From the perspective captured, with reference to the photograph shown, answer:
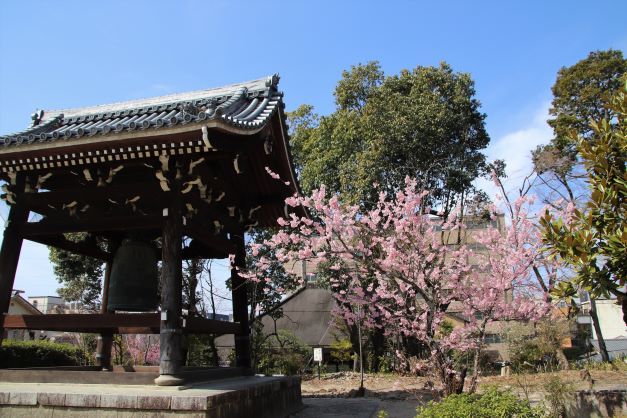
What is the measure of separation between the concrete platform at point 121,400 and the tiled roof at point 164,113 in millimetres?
3242

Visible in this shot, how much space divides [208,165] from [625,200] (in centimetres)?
547

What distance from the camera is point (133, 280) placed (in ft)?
23.1

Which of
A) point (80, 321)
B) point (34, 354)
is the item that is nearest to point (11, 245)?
point (80, 321)

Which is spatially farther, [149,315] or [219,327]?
[219,327]

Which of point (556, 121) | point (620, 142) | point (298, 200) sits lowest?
point (620, 142)

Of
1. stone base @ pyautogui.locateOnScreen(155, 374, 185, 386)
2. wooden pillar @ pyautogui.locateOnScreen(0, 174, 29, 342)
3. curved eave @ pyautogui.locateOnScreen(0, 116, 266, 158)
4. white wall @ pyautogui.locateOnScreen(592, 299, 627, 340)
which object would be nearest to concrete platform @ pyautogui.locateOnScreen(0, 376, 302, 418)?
stone base @ pyautogui.locateOnScreen(155, 374, 185, 386)

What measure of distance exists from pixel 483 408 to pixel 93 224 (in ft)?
18.8

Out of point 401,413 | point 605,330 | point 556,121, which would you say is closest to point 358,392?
point 401,413

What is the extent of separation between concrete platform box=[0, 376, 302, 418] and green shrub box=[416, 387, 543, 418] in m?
2.34

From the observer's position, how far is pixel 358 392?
12750 millimetres

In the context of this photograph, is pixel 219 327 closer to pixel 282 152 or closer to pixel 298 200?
pixel 298 200

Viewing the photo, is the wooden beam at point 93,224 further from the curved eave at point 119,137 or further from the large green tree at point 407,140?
the large green tree at point 407,140

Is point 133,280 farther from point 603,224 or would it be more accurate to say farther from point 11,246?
point 603,224

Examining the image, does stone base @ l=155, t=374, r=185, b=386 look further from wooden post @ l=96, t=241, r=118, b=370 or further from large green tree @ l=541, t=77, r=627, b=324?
large green tree @ l=541, t=77, r=627, b=324
